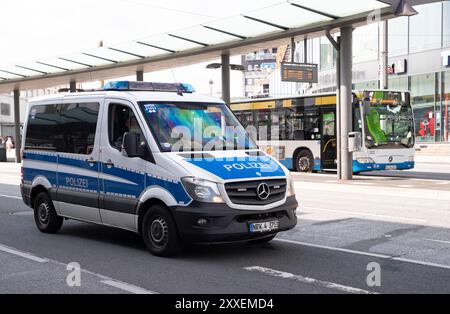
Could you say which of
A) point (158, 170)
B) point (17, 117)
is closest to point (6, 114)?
point (17, 117)

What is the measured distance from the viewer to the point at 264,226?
7.33 meters

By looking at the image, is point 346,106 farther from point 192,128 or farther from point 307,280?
point 307,280

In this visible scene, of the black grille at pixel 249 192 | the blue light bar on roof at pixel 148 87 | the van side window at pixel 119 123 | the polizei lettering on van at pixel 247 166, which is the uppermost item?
the blue light bar on roof at pixel 148 87

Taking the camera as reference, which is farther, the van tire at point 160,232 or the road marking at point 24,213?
the road marking at point 24,213

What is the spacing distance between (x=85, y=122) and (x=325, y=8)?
10642 mm

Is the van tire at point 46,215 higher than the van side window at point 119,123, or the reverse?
the van side window at point 119,123

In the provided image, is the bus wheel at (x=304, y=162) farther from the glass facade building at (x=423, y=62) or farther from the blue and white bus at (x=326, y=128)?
the glass facade building at (x=423, y=62)

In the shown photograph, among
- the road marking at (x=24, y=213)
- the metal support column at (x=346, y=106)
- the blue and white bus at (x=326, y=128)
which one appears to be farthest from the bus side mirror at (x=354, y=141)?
the road marking at (x=24, y=213)

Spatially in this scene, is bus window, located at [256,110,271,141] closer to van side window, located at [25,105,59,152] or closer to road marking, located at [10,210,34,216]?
road marking, located at [10,210,34,216]

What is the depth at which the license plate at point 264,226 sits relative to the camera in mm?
7227

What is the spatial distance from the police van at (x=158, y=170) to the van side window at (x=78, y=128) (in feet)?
0.05

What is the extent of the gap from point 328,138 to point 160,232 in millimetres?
15087

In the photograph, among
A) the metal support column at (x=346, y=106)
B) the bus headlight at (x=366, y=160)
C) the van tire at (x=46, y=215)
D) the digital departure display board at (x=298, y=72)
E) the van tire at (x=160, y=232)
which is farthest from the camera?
the digital departure display board at (x=298, y=72)

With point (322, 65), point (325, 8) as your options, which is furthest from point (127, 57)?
point (322, 65)
